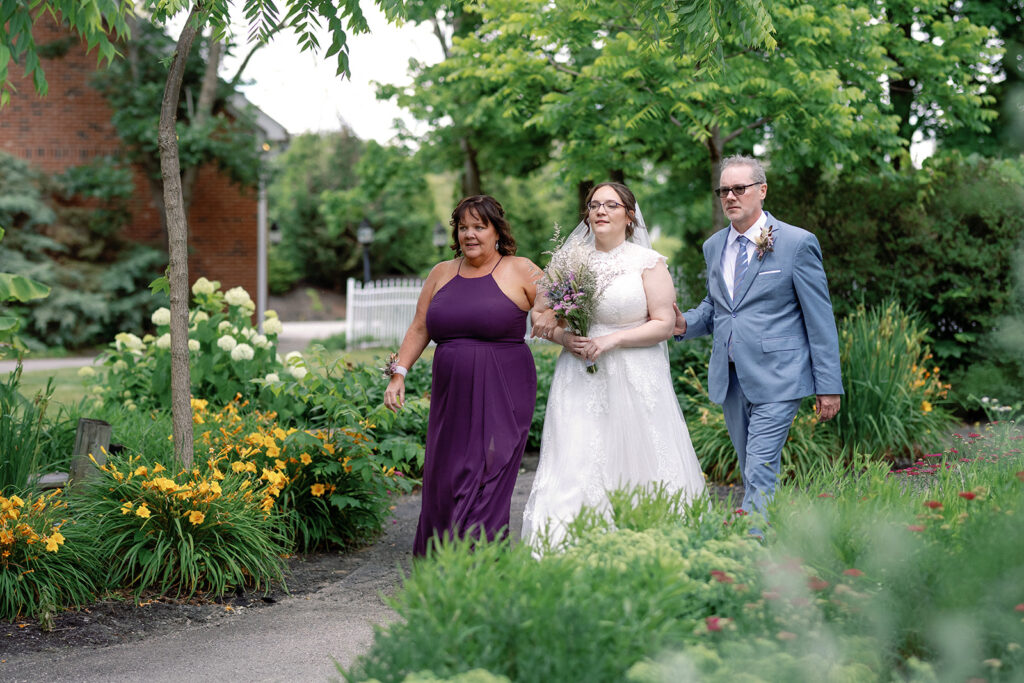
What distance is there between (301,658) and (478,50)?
9282 millimetres

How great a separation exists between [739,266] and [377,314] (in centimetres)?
→ 1963

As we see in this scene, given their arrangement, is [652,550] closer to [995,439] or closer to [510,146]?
[995,439]

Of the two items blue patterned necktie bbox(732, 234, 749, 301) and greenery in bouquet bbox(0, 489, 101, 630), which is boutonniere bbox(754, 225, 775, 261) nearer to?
blue patterned necktie bbox(732, 234, 749, 301)

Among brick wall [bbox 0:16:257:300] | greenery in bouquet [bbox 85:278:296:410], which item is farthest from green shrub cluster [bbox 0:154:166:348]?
greenery in bouquet [bbox 85:278:296:410]

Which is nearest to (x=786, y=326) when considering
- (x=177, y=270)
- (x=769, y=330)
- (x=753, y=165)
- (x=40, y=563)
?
(x=769, y=330)

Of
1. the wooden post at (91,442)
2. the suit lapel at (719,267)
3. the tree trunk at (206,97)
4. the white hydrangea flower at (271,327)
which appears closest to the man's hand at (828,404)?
the suit lapel at (719,267)

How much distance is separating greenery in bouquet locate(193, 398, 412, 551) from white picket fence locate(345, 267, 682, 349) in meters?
16.9

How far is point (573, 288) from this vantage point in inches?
188

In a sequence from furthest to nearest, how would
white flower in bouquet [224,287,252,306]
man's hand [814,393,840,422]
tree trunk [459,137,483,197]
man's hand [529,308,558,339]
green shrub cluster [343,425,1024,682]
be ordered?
tree trunk [459,137,483,197]
white flower in bouquet [224,287,252,306]
man's hand [529,308,558,339]
man's hand [814,393,840,422]
green shrub cluster [343,425,1024,682]

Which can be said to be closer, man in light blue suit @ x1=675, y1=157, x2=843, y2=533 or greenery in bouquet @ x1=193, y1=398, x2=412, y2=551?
man in light blue suit @ x1=675, y1=157, x2=843, y2=533

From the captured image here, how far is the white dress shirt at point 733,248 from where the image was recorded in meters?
4.95

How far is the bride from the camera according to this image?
4961mm

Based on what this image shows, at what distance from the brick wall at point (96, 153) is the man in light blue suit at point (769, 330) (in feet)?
57.8

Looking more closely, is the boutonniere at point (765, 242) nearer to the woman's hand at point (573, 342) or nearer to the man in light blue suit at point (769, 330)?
the man in light blue suit at point (769, 330)
